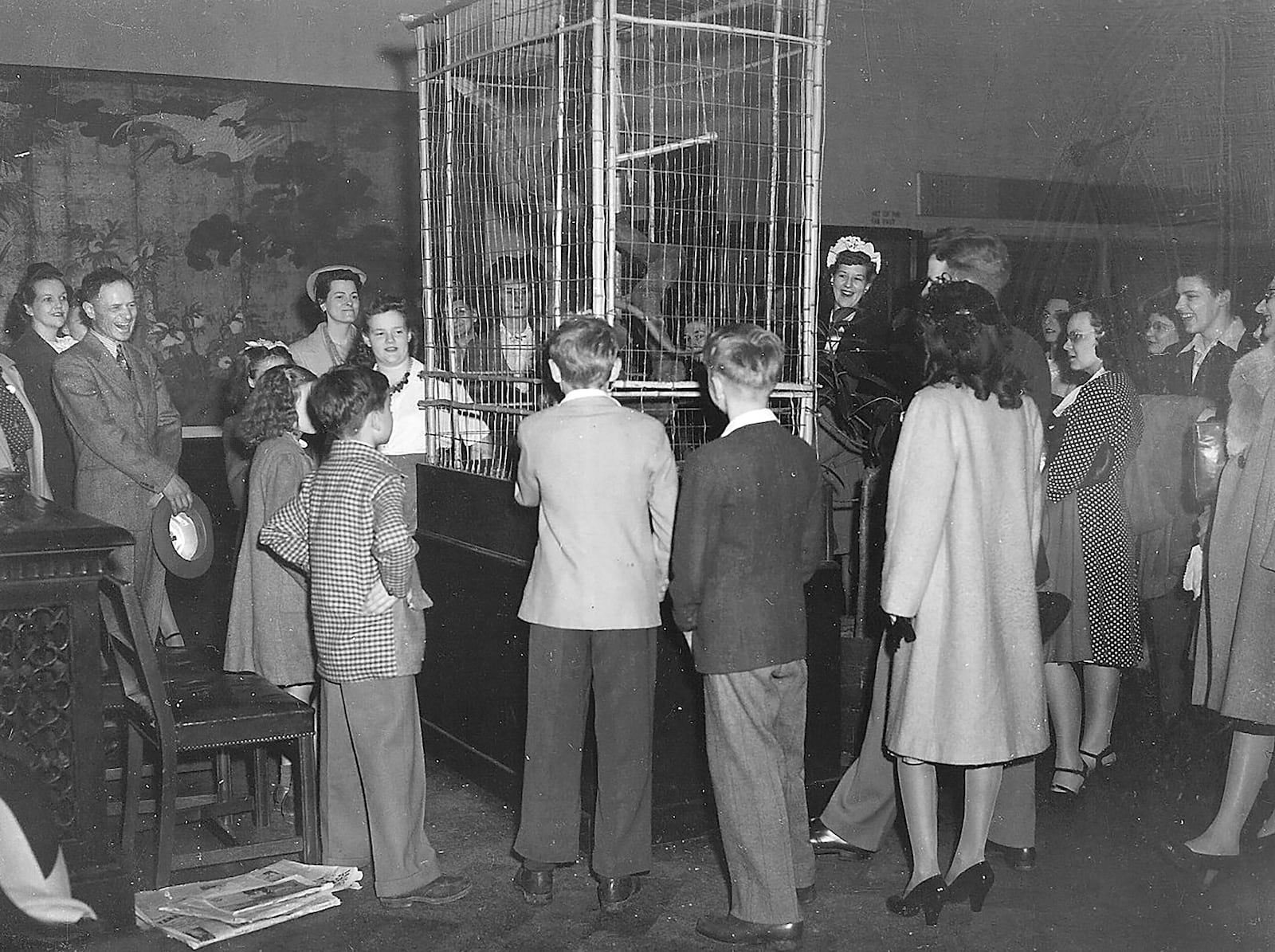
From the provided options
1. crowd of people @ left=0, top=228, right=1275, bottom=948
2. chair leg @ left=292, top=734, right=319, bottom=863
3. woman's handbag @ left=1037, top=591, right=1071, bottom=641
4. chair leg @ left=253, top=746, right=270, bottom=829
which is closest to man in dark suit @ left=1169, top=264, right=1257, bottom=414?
crowd of people @ left=0, top=228, right=1275, bottom=948

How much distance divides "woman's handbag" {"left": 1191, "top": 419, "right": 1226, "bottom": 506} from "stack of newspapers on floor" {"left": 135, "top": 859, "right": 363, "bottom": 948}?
2.81 meters

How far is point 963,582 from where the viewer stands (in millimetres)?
3002

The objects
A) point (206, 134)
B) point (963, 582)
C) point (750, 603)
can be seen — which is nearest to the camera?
point (750, 603)

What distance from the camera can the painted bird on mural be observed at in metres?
6.47

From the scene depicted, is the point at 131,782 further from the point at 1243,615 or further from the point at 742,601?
the point at 1243,615

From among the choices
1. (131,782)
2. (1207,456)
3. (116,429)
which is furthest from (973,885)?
(116,429)

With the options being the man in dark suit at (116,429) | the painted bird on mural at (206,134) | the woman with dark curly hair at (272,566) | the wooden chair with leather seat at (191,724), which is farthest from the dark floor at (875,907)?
the painted bird on mural at (206,134)

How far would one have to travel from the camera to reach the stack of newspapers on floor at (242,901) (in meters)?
3.10

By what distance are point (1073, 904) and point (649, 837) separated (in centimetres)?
113

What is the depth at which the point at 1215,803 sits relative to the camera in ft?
12.7

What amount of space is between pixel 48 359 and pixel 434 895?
11.4ft

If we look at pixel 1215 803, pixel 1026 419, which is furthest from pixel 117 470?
pixel 1215 803

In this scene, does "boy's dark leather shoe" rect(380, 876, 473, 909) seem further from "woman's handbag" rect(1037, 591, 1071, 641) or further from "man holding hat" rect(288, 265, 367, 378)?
"man holding hat" rect(288, 265, 367, 378)

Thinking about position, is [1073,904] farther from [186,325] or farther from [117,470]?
[186,325]
